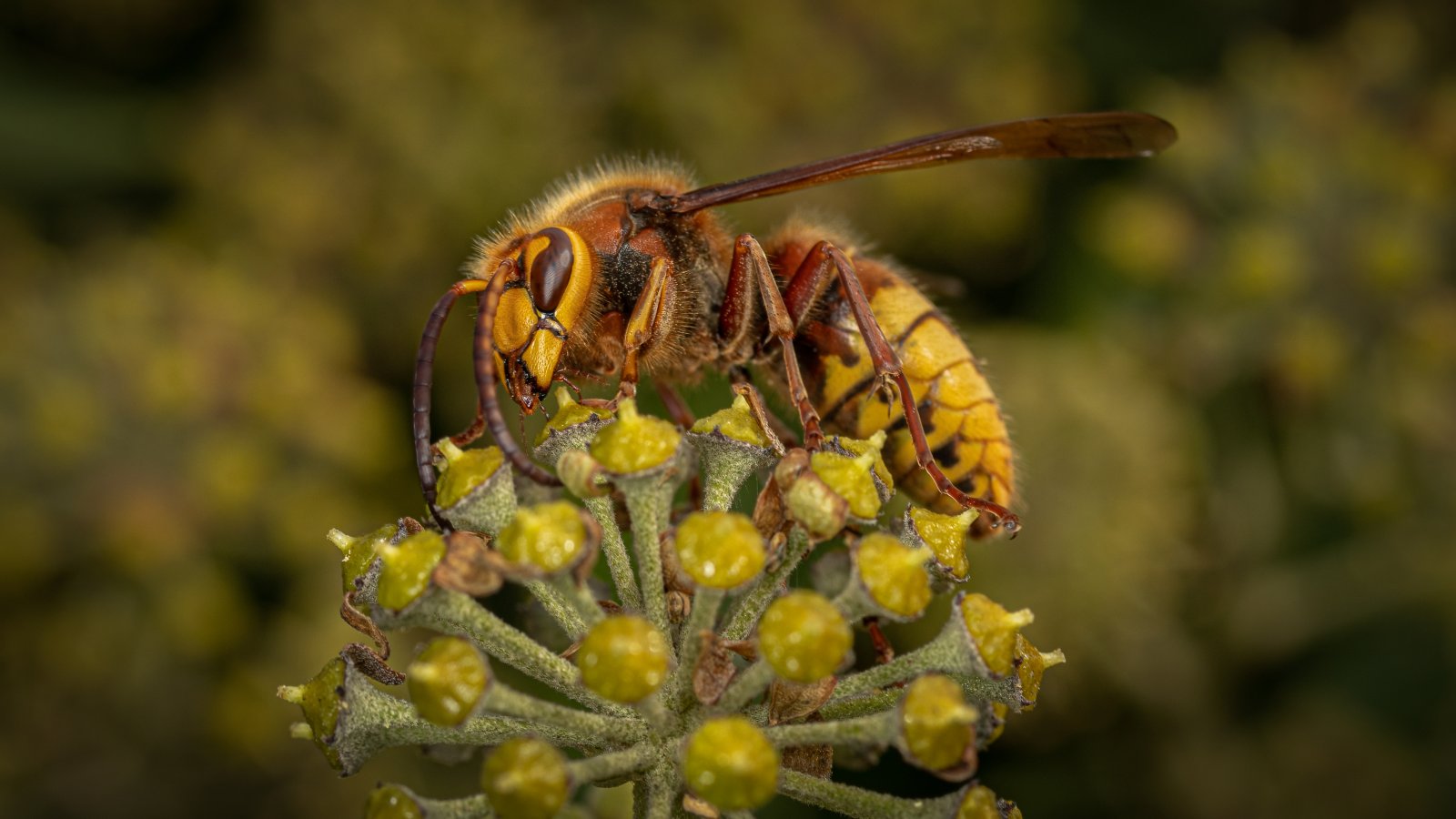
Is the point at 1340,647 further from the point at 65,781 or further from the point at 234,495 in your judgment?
the point at 65,781

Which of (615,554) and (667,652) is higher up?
(615,554)

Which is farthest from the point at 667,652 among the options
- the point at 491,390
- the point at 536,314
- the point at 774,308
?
the point at 774,308

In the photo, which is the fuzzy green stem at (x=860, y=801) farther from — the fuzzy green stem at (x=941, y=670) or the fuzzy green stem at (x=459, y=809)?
the fuzzy green stem at (x=459, y=809)

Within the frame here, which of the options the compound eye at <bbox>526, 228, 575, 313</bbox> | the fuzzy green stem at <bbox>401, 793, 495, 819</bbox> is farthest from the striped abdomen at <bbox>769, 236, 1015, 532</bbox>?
the fuzzy green stem at <bbox>401, 793, 495, 819</bbox>

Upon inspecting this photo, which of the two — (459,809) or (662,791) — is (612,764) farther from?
(459,809)

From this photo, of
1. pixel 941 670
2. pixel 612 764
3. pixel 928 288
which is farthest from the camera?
pixel 928 288

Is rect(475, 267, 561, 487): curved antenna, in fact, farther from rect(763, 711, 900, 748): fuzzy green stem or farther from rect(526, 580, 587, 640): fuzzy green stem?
rect(763, 711, 900, 748): fuzzy green stem

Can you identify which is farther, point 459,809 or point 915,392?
point 915,392

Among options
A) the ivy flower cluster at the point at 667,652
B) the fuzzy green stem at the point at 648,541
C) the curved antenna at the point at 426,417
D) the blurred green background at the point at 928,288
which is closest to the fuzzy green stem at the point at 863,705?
the ivy flower cluster at the point at 667,652

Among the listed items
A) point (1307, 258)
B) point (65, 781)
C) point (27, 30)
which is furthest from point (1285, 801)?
point (27, 30)
